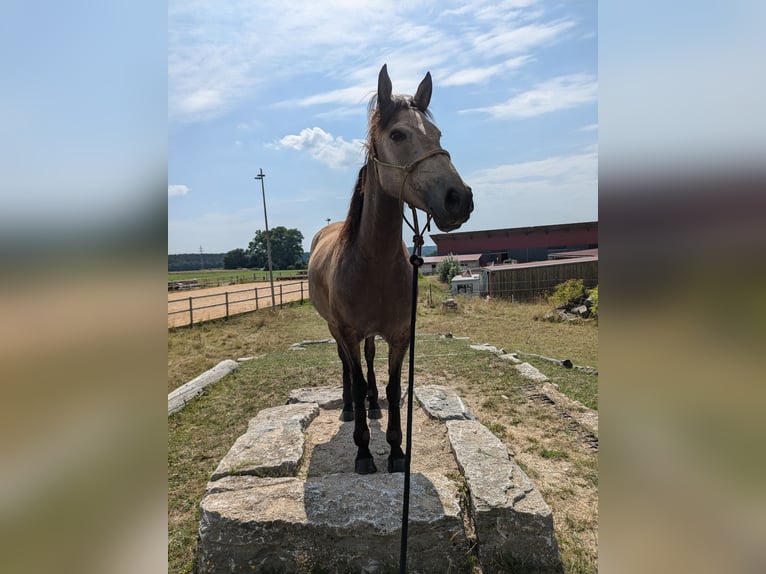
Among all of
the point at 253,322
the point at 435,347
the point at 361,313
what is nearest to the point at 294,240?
the point at 253,322

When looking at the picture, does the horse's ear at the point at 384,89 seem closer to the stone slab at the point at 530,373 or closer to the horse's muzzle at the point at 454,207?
the horse's muzzle at the point at 454,207

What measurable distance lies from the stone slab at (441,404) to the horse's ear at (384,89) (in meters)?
3.24

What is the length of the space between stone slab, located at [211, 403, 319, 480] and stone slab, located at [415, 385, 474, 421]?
4.55 feet

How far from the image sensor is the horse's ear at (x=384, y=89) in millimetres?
2568

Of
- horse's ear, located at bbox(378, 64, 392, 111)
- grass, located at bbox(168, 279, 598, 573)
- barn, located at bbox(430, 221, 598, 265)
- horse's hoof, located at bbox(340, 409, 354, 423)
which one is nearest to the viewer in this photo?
horse's ear, located at bbox(378, 64, 392, 111)

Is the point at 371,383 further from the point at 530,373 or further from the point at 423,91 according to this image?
the point at 423,91

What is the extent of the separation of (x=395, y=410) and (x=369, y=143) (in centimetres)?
220

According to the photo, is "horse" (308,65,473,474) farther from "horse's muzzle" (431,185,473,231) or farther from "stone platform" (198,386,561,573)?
"stone platform" (198,386,561,573)

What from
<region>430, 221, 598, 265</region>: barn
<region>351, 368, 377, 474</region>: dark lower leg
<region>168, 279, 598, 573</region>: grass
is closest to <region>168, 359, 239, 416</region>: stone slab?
<region>168, 279, 598, 573</region>: grass

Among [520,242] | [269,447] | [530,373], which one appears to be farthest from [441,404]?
[520,242]

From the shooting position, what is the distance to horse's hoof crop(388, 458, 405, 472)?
3.45m

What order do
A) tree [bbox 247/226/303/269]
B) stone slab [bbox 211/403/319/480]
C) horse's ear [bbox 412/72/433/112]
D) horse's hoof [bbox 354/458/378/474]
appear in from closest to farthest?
horse's ear [bbox 412/72/433/112] → stone slab [bbox 211/403/319/480] → horse's hoof [bbox 354/458/378/474] → tree [bbox 247/226/303/269]

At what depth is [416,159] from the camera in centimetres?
238
